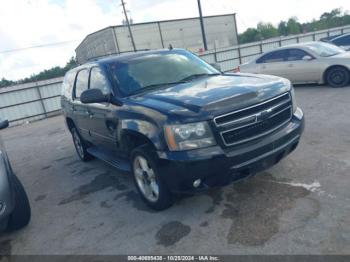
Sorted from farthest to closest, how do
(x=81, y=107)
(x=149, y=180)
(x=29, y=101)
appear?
1. (x=29, y=101)
2. (x=81, y=107)
3. (x=149, y=180)

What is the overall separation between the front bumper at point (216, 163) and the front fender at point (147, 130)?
13cm

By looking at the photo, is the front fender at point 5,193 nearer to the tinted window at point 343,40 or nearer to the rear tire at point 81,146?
the rear tire at point 81,146

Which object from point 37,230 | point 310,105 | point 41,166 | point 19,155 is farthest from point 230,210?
point 19,155

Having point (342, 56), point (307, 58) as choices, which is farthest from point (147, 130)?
point (342, 56)

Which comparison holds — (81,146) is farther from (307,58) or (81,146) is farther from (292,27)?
(292,27)

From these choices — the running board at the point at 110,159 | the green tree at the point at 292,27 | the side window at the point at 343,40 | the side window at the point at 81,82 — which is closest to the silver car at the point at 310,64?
the side window at the point at 343,40

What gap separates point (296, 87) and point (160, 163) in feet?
29.5

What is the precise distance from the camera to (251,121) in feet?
11.7

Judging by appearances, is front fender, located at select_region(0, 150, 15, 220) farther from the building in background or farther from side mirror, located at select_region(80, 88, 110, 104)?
the building in background

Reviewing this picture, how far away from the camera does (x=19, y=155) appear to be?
8.91 metres

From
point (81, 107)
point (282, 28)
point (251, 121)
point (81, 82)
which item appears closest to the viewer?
A: point (251, 121)

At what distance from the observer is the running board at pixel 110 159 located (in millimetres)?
4612

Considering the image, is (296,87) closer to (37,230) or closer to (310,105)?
(310,105)

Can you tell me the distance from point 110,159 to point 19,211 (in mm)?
1466
